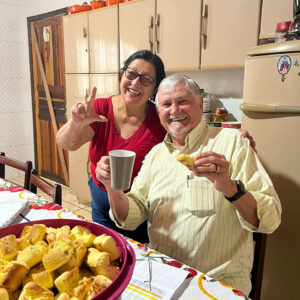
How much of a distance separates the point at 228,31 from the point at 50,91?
9.30 ft

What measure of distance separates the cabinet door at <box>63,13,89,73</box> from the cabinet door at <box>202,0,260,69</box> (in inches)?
57.8

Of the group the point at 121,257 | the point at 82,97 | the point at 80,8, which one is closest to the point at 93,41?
the point at 80,8

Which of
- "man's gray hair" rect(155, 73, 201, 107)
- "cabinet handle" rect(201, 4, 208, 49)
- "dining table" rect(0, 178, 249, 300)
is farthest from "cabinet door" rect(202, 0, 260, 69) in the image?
"dining table" rect(0, 178, 249, 300)

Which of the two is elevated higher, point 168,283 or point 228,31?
point 228,31

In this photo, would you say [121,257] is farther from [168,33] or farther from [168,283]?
[168,33]

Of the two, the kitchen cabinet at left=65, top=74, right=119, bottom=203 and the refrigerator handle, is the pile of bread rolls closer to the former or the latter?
the refrigerator handle

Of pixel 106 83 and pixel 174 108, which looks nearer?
pixel 174 108

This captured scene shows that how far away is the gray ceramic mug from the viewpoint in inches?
33.1

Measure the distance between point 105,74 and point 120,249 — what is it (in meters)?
2.58

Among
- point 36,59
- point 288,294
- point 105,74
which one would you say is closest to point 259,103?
point 288,294

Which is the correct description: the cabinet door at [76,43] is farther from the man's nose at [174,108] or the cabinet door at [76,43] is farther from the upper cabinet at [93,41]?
the man's nose at [174,108]

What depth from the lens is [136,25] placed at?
2.71m

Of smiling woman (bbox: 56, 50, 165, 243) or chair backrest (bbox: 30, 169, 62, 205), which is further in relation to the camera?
smiling woman (bbox: 56, 50, 165, 243)

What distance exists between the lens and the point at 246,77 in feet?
5.81
